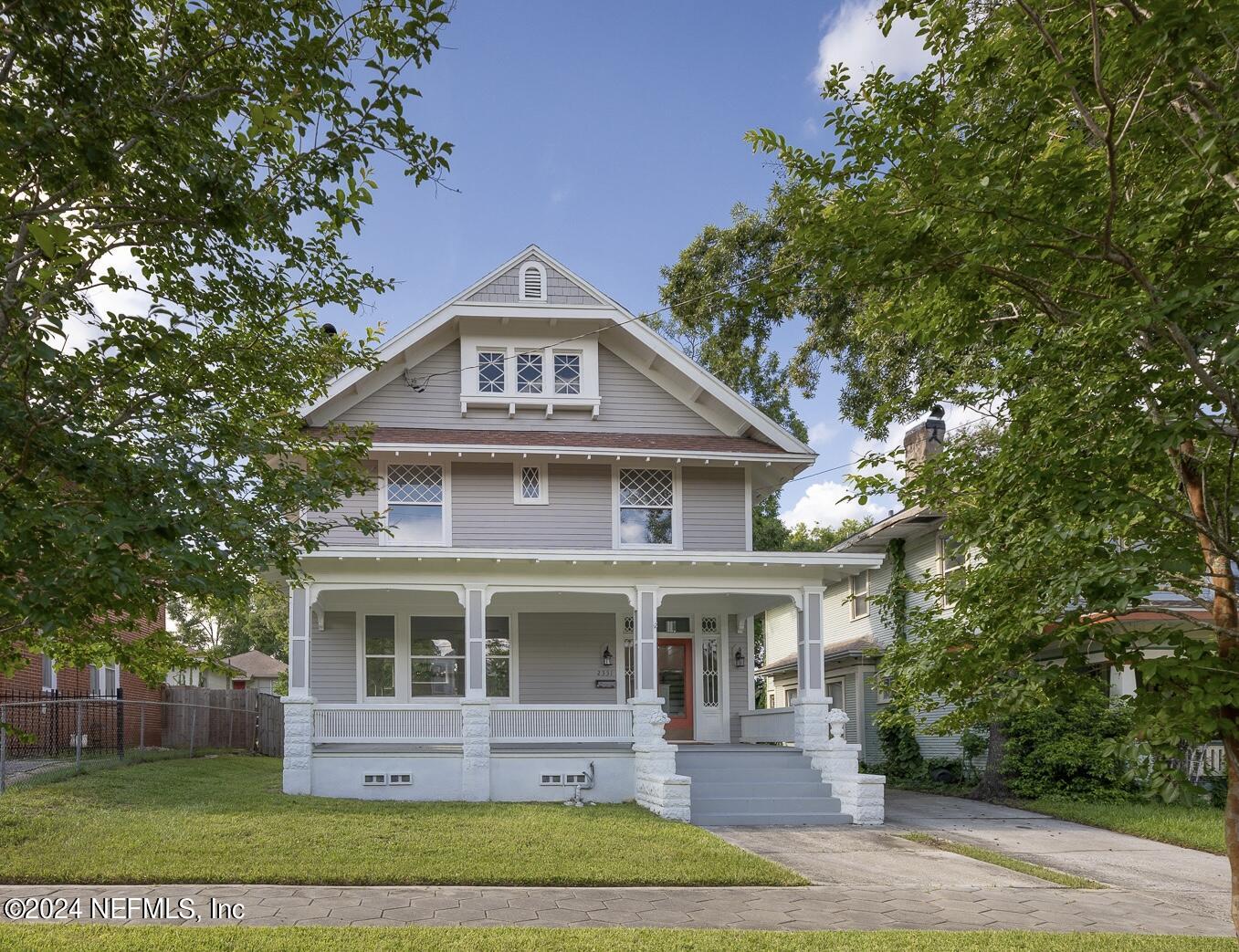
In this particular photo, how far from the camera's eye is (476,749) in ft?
50.0

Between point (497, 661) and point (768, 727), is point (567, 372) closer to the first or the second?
point (497, 661)

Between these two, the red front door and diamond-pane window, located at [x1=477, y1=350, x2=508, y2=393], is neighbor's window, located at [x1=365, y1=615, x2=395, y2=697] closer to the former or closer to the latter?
diamond-pane window, located at [x1=477, y1=350, x2=508, y2=393]

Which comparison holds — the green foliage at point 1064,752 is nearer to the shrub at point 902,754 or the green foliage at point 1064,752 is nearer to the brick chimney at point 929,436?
the shrub at point 902,754

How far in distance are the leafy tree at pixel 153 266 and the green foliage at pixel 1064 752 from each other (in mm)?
14682

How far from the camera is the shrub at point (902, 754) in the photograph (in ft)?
68.6

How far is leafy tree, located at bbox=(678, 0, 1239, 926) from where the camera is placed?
4.48m

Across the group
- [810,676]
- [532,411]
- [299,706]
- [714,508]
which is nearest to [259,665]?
[532,411]

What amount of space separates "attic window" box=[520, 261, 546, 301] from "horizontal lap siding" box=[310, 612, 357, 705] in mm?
6725

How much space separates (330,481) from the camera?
625 centimetres

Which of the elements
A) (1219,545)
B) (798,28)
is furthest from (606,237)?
(1219,545)

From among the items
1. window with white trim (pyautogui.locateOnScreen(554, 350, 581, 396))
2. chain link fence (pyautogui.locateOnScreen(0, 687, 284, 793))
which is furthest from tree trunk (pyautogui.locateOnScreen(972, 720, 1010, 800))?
chain link fence (pyautogui.locateOnScreen(0, 687, 284, 793))

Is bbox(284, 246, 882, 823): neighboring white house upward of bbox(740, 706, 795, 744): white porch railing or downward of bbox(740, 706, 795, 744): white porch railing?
upward

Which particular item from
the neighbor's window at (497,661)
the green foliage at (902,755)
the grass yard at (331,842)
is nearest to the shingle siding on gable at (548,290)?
the neighbor's window at (497,661)

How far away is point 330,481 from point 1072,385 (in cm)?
447
